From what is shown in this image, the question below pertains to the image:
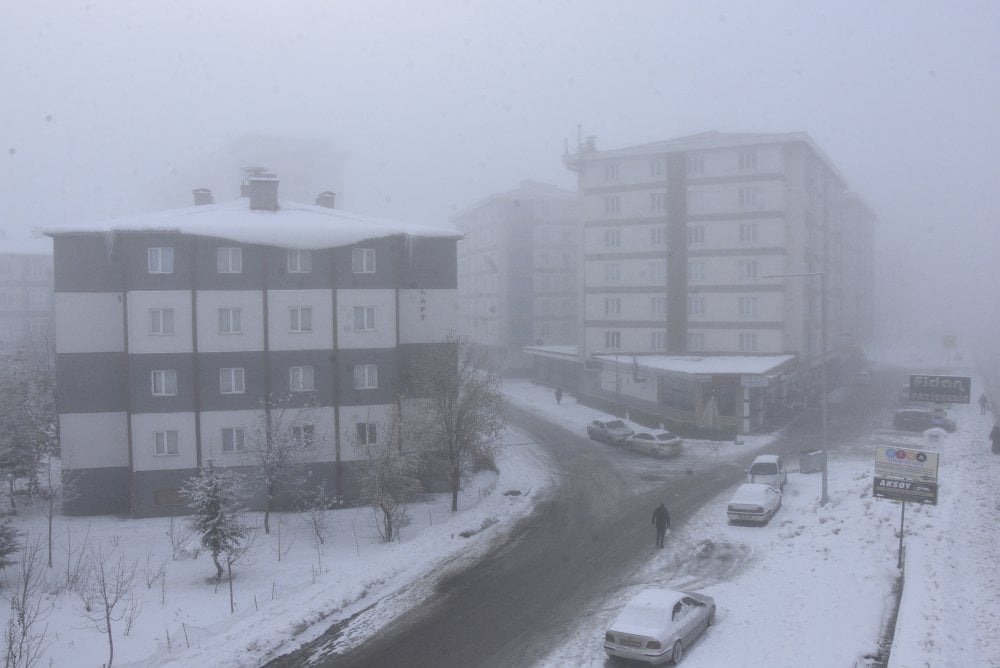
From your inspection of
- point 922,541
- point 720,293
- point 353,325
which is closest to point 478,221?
point 720,293

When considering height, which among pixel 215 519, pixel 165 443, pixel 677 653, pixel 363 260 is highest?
pixel 363 260

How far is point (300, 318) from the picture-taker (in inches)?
1246

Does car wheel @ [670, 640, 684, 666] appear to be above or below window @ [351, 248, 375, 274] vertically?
below

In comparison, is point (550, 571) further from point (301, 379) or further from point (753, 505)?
point (301, 379)

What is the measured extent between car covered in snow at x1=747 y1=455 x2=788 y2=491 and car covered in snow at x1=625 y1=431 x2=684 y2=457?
748 cm

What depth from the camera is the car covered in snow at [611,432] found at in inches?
1656

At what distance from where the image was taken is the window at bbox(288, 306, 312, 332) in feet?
103

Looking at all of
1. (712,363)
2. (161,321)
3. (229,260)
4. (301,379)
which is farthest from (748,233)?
(161,321)

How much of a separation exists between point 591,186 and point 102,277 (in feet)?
112

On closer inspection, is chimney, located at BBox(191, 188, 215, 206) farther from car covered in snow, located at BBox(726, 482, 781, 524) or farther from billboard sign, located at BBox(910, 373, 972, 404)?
billboard sign, located at BBox(910, 373, 972, 404)

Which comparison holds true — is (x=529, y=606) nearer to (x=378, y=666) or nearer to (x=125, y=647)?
(x=378, y=666)

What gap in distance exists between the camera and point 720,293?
51906 mm

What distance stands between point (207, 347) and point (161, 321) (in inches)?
78.1

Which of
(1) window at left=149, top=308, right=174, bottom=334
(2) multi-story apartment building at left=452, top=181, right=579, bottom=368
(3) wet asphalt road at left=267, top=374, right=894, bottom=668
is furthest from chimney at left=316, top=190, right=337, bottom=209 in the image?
(2) multi-story apartment building at left=452, top=181, right=579, bottom=368
